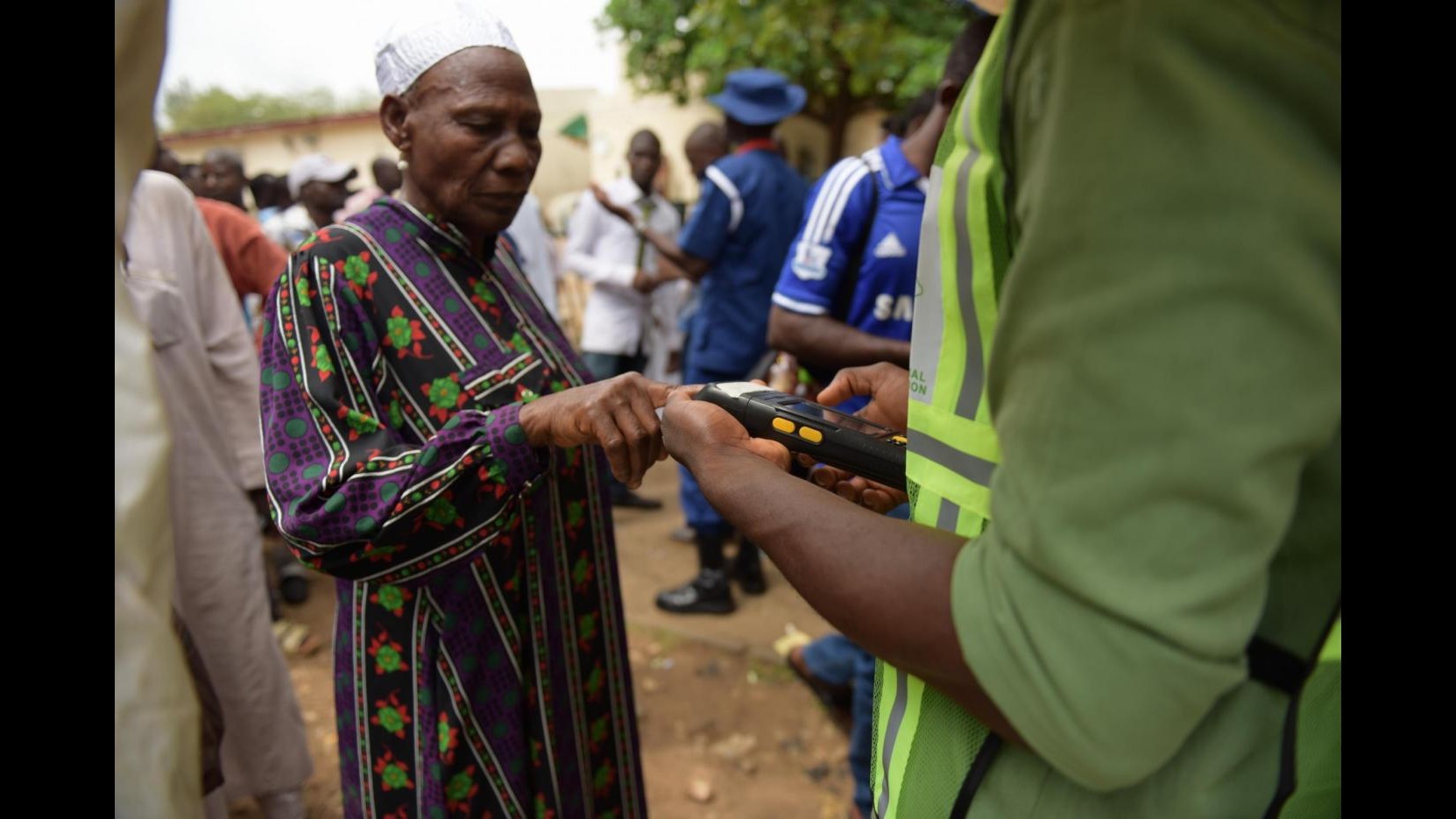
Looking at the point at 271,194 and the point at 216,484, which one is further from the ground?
the point at 216,484

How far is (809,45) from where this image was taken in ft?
29.4

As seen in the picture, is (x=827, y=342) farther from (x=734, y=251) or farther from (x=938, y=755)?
(x=938, y=755)

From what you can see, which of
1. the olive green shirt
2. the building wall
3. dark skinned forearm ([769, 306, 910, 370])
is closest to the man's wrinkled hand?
the olive green shirt

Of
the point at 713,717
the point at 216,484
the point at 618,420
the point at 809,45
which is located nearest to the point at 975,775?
the point at 618,420

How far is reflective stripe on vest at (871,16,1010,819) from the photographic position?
0.76 metres

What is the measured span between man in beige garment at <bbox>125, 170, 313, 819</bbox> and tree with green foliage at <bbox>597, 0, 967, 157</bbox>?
12.8 feet

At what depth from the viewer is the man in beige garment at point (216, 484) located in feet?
7.95

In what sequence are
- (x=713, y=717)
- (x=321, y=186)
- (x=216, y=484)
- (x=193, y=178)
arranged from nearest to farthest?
(x=216, y=484)
(x=713, y=717)
(x=321, y=186)
(x=193, y=178)

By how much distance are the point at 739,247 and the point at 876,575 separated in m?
3.47

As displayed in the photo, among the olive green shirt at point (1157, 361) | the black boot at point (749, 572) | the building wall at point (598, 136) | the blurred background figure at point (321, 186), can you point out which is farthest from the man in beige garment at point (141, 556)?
the building wall at point (598, 136)

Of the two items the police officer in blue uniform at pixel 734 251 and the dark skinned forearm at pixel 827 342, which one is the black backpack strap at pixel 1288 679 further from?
the police officer in blue uniform at pixel 734 251

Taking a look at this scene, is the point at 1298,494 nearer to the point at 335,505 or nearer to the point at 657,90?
the point at 335,505

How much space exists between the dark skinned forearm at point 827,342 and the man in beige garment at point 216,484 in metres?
1.78
